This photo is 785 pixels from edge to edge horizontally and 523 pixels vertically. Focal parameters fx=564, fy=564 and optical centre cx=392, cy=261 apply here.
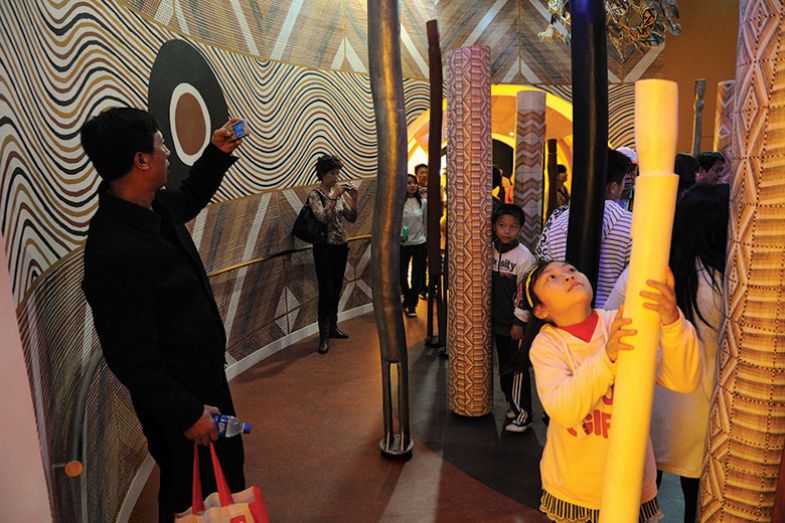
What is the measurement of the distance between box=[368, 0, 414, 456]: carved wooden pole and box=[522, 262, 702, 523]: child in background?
47.7 inches

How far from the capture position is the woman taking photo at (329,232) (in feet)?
15.5

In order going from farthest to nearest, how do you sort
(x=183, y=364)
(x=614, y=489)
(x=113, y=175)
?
(x=183, y=364) < (x=113, y=175) < (x=614, y=489)

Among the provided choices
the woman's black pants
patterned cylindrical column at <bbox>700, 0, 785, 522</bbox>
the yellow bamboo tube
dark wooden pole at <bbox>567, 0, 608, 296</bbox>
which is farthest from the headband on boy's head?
the woman's black pants

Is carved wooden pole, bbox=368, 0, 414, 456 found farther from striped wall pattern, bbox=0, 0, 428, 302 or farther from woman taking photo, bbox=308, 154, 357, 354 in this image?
woman taking photo, bbox=308, 154, 357, 354

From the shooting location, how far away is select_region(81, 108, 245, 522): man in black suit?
58.9 inches

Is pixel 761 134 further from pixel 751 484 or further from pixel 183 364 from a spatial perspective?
pixel 183 364

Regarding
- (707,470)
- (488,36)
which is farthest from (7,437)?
(488,36)

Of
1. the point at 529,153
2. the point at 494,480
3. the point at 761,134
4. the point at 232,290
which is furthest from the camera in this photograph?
the point at 529,153

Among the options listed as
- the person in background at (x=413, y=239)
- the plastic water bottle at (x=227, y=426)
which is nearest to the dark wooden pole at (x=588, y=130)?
the plastic water bottle at (x=227, y=426)

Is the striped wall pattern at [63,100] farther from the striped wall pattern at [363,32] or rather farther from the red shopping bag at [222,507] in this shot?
the red shopping bag at [222,507]

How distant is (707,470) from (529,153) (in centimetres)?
375

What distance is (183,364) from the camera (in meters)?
1.71

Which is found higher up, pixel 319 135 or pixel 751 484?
pixel 319 135

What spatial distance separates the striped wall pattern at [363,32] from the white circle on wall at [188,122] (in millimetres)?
419
